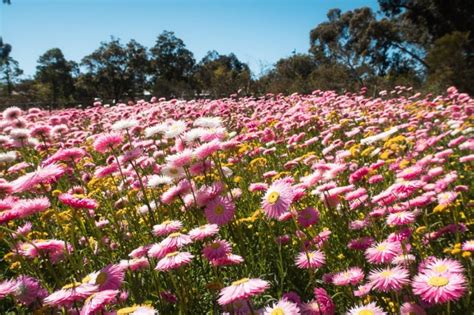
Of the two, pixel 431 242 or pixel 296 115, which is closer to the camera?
pixel 431 242

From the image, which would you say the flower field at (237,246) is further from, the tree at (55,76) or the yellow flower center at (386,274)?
the tree at (55,76)

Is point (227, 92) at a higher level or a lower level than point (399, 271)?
higher

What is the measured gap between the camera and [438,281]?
149 centimetres

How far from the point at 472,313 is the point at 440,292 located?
0.48 m

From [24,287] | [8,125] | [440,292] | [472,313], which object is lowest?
[472,313]

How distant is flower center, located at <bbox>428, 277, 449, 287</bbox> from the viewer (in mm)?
1473

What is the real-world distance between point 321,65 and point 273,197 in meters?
35.8

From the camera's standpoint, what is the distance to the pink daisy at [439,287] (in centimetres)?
142

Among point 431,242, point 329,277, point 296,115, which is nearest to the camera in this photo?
point 329,277

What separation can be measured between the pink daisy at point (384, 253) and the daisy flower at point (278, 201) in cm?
44

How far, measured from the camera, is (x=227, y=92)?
21625 mm

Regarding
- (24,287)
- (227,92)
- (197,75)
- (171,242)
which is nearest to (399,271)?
(171,242)

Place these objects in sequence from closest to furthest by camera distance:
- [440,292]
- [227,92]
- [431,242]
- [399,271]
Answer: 1. [440,292]
2. [399,271]
3. [431,242]
4. [227,92]

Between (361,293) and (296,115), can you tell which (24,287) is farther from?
(296,115)
